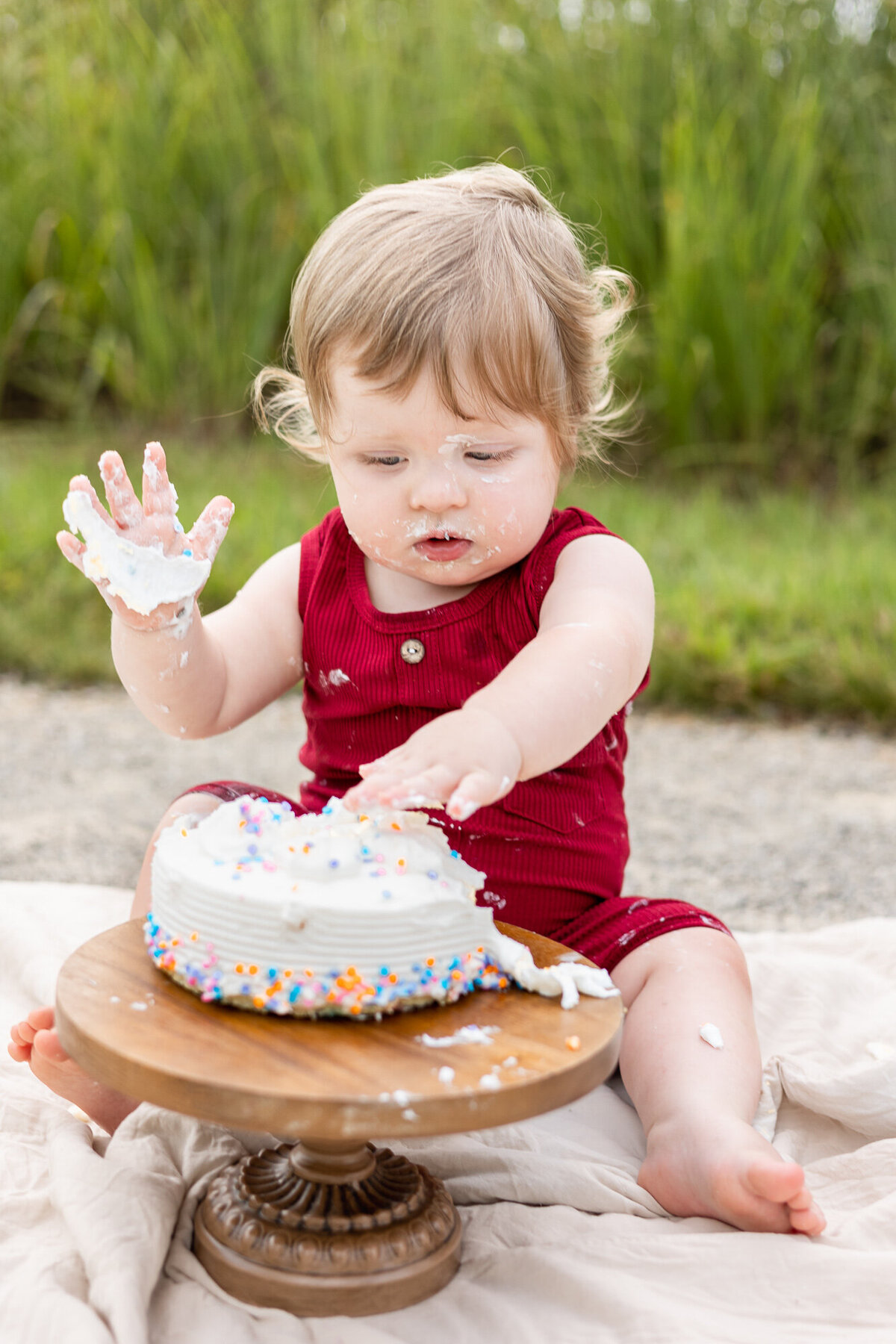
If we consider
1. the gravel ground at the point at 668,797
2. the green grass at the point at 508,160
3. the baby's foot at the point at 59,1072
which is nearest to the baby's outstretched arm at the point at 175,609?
the baby's foot at the point at 59,1072

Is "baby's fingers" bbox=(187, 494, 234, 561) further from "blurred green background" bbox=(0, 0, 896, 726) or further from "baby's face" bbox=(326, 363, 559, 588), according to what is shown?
"blurred green background" bbox=(0, 0, 896, 726)

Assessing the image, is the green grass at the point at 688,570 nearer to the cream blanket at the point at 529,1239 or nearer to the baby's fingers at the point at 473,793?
the cream blanket at the point at 529,1239

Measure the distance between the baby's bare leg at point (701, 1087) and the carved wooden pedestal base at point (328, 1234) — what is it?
248 millimetres

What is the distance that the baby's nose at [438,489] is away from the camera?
153 cm

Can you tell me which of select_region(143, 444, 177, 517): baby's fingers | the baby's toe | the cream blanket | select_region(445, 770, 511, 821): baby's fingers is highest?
select_region(143, 444, 177, 517): baby's fingers

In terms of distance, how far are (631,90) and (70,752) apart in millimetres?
3362

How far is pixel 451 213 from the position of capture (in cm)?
163

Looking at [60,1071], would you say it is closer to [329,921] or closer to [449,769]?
[329,921]

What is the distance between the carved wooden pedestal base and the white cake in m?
0.17

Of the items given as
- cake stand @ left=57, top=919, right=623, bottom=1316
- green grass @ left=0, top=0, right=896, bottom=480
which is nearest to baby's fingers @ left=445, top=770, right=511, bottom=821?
cake stand @ left=57, top=919, right=623, bottom=1316

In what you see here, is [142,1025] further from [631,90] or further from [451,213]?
[631,90]

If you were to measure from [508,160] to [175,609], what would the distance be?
425cm

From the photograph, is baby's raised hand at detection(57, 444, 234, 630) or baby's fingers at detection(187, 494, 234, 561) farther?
baby's fingers at detection(187, 494, 234, 561)

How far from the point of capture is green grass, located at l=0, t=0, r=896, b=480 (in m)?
5.04
